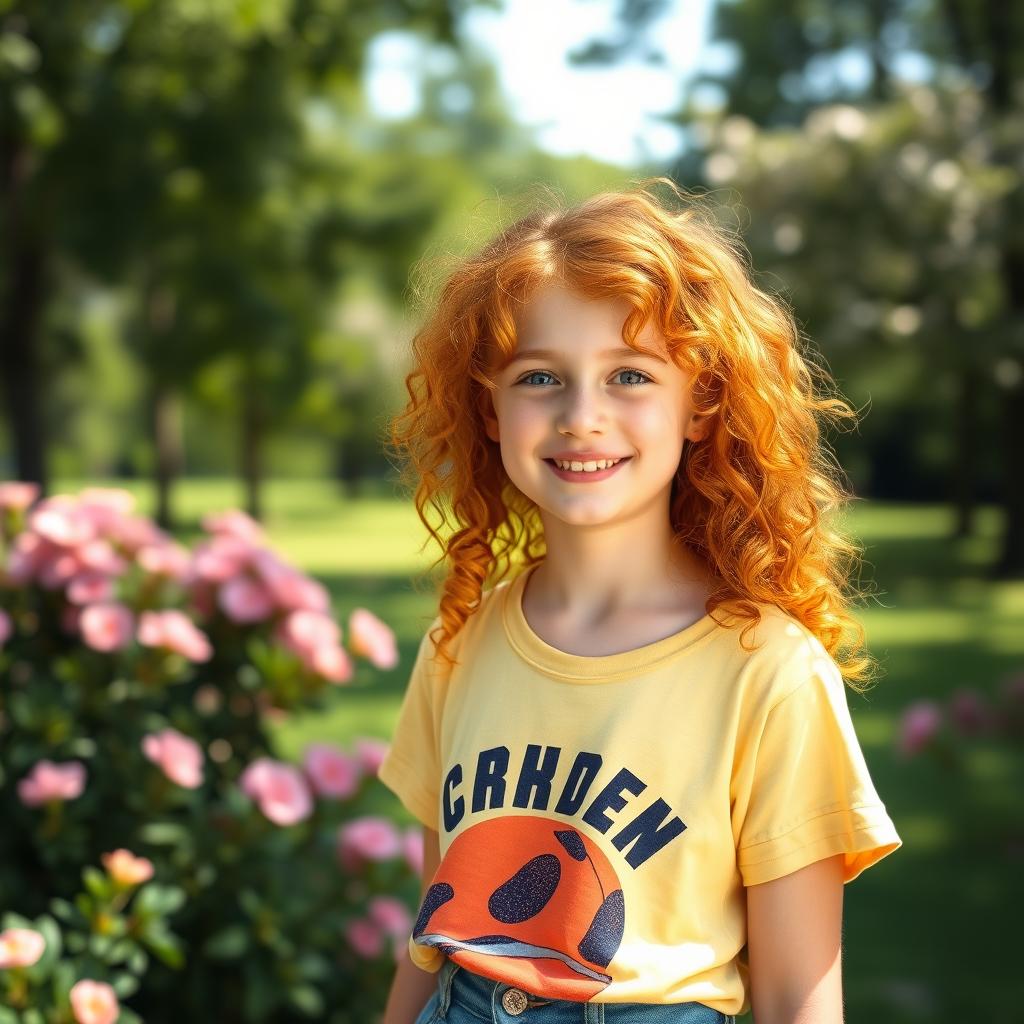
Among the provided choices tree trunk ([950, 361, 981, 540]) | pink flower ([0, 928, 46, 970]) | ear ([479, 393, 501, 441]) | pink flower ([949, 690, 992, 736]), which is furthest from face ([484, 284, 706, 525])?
tree trunk ([950, 361, 981, 540])

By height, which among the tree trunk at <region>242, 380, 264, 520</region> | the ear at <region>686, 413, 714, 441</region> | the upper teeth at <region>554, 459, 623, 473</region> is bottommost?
the tree trunk at <region>242, 380, 264, 520</region>

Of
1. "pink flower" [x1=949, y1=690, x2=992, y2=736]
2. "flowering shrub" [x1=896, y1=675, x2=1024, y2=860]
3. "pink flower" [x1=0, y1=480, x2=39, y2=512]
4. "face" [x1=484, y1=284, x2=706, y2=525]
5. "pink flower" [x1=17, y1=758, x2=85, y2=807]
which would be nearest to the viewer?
"face" [x1=484, y1=284, x2=706, y2=525]

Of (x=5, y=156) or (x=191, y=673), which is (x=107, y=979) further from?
(x=5, y=156)

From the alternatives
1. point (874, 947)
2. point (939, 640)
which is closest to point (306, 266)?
point (939, 640)

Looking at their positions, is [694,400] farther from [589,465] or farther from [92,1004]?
[92,1004]

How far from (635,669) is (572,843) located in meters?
0.19

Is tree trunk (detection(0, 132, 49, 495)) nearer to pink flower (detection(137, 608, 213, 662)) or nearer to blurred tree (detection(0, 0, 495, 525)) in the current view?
blurred tree (detection(0, 0, 495, 525))

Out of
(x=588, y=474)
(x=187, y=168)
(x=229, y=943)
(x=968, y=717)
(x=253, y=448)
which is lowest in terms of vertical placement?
(x=253, y=448)

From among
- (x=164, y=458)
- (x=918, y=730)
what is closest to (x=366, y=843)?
(x=918, y=730)

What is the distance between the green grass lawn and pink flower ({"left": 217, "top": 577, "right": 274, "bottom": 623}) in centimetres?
28

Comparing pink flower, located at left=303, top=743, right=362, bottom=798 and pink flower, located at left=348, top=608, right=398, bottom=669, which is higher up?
pink flower, located at left=348, top=608, right=398, bottom=669

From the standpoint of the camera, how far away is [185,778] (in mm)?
2465

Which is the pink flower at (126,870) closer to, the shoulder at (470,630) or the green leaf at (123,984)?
the green leaf at (123,984)

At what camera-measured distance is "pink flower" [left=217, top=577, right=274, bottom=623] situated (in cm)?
277
